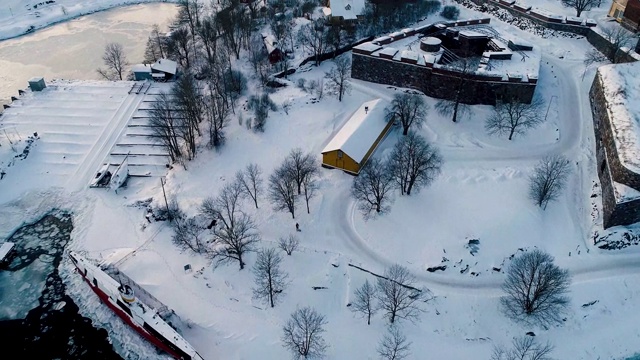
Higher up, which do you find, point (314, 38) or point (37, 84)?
point (314, 38)

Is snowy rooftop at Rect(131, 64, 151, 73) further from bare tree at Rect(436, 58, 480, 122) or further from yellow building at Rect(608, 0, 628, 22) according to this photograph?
yellow building at Rect(608, 0, 628, 22)

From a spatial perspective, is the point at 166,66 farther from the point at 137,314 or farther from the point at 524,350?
the point at 524,350

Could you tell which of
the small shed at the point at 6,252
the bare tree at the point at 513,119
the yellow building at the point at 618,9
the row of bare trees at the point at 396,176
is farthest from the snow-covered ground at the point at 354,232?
the yellow building at the point at 618,9

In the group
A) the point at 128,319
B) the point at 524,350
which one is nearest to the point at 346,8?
the point at 128,319

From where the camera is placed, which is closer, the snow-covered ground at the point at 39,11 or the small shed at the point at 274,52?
the small shed at the point at 274,52

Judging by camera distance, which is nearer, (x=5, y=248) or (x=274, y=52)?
(x=5, y=248)

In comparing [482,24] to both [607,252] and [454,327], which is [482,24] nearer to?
[607,252]

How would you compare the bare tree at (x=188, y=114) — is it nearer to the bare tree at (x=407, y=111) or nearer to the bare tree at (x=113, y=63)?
the bare tree at (x=113, y=63)

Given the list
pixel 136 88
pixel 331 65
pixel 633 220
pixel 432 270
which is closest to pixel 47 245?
pixel 136 88
